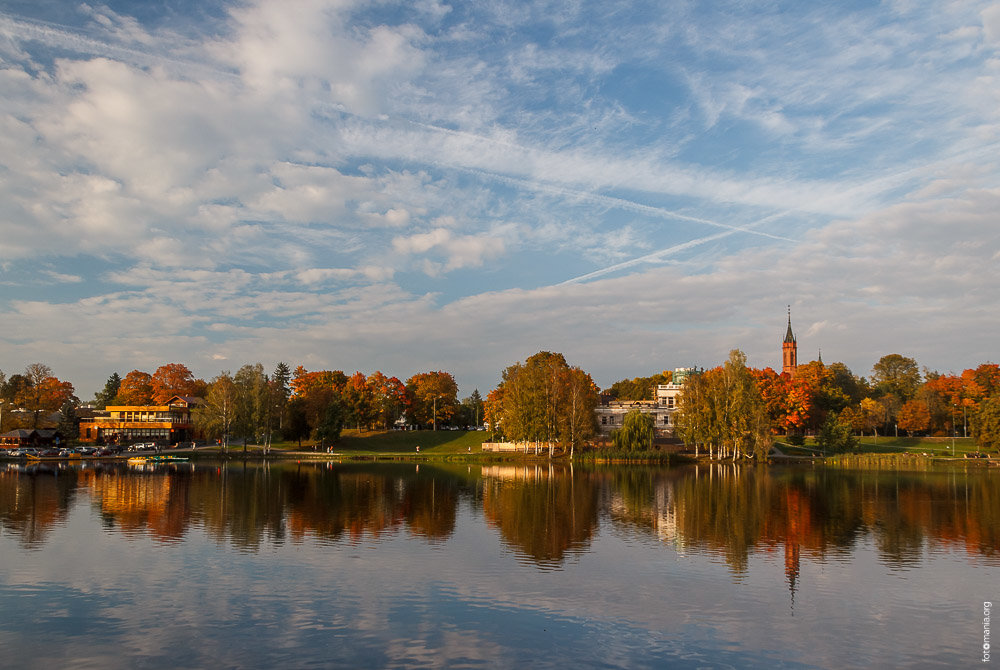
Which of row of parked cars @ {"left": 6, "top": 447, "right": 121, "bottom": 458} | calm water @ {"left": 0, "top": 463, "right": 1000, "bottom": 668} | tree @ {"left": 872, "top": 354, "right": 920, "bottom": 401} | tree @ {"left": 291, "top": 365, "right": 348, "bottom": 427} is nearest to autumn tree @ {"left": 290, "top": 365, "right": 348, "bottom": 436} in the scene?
tree @ {"left": 291, "top": 365, "right": 348, "bottom": 427}

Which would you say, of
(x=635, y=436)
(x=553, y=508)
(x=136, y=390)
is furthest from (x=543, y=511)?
(x=136, y=390)

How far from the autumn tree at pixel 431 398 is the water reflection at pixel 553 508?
2124 inches

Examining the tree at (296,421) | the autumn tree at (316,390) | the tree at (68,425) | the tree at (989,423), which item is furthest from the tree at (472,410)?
the tree at (989,423)

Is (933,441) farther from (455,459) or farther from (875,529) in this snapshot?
(875,529)

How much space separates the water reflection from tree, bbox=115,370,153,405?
192 ft

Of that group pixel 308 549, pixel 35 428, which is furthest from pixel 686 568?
pixel 35 428

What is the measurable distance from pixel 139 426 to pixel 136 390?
1695cm

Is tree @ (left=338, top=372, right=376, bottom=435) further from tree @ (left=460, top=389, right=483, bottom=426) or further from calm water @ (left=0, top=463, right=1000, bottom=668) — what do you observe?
calm water @ (left=0, top=463, right=1000, bottom=668)

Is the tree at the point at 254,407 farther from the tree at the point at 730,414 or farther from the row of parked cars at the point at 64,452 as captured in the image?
the tree at the point at 730,414

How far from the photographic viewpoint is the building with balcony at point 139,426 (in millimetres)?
106062

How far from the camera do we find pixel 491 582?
20.3 m

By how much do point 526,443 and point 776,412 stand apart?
37.1 metres

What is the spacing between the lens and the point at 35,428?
102062 millimetres

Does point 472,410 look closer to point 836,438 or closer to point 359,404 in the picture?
point 359,404
